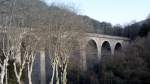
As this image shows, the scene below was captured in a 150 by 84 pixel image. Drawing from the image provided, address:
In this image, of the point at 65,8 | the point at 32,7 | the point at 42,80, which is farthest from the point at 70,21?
the point at 42,80

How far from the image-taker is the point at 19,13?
59.2 ft

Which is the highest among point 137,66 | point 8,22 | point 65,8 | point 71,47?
point 65,8

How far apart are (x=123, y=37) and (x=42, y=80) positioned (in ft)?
90.7

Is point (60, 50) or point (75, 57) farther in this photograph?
point (75, 57)

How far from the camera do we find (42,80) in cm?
3362

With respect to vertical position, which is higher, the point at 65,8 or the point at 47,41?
the point at 65,8

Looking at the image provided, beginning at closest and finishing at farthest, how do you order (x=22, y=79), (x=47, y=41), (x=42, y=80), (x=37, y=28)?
(x=37, y=28)
(x=47, y=41)
(x=22, y=79)
(x=42, y=80)

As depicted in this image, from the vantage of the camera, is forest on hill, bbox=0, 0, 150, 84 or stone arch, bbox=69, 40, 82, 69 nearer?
forest on hill, bbox=0, 0, 150, 84

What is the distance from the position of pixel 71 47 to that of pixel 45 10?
16.0 feet

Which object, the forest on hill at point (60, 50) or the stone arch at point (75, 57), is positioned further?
the stone arch at point (75, 57)

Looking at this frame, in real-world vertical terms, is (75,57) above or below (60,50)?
below

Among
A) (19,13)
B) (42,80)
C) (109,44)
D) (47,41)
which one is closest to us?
Result: (19,13)

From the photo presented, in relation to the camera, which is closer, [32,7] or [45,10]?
[32,7]

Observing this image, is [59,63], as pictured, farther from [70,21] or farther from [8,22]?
[8,22]
